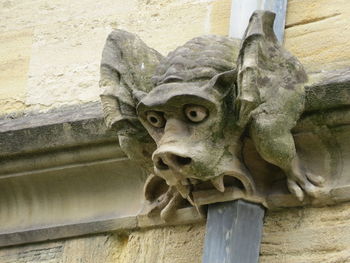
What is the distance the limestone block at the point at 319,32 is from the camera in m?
3.41

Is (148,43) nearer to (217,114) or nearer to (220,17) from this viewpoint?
(220,17)

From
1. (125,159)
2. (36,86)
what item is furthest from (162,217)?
(36,86)

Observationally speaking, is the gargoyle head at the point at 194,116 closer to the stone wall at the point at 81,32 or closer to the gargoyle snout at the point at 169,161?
the gargoyle snout at the point at 169,161

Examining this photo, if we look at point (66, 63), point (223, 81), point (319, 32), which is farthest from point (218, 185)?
point (66, 63)

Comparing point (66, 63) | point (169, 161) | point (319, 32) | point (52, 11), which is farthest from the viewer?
point (52, 11)

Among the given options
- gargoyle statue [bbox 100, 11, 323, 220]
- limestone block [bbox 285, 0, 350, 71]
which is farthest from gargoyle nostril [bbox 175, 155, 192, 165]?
limestone block [bbox 285, 0, 350, 71]

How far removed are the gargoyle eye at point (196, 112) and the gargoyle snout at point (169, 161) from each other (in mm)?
92

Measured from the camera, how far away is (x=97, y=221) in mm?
3559

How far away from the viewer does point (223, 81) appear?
10.1 feet

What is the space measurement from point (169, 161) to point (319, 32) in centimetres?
66

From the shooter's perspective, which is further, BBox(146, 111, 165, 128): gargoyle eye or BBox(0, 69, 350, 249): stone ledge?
BBox(0, 69, 350, 249): stone ledge

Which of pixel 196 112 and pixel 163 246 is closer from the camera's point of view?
pixel 196 112

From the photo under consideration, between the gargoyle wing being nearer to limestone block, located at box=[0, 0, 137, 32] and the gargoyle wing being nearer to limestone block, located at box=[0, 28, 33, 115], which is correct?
limestone block, located at box=[0, 0, 137, 32]

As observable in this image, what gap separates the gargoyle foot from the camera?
3221mm
